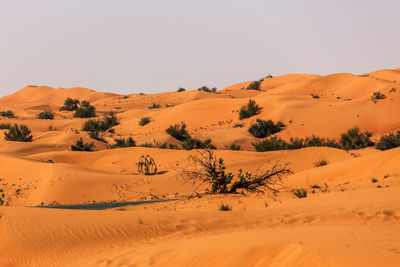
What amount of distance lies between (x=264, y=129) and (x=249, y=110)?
6251mm

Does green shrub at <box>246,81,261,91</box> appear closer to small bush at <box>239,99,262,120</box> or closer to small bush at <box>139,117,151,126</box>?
small bush at <box>139,117,151,126</box>

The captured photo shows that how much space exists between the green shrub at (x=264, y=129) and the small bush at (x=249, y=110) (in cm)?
478

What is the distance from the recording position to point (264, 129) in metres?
31.8

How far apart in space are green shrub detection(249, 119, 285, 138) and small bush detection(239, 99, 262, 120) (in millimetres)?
4777

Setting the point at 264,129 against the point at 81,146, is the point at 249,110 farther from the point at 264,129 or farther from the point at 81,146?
the point at 81,146

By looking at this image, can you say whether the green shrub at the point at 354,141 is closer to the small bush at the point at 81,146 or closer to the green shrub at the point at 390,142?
the green shrub at the point at 390,142

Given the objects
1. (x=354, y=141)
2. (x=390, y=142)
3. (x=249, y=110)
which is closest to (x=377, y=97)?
(x=249, y=110)

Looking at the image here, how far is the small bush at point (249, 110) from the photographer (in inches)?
1469

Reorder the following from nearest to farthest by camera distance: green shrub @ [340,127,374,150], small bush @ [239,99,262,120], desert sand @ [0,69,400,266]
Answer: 1. desert sand @ [0,69,400,266]
2. green shrub @ [340,127,374,150]
3. small bush @ [239,99,262,120]

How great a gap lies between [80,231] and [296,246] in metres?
3.89

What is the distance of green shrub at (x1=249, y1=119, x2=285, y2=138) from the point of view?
31453mm

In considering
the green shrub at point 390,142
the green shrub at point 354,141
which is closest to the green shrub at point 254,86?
the green shrub at point 354,141

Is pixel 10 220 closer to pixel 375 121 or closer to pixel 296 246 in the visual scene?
pixel 296 246

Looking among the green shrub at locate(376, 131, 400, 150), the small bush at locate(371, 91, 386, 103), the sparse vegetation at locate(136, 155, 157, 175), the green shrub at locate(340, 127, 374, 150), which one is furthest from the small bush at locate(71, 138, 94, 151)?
the small bush at locate(371, 91, 386, 103)
